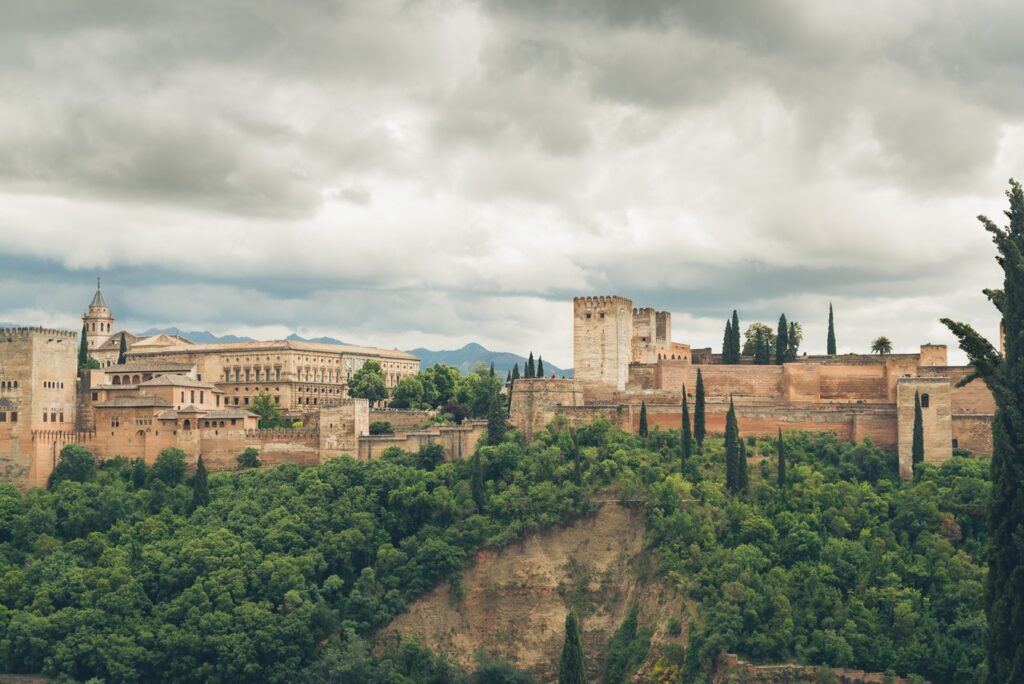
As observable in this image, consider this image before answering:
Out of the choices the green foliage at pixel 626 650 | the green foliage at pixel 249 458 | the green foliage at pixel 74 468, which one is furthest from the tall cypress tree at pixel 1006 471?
the green foliage at pixel 74 468

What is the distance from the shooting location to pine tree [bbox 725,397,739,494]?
60438 mm

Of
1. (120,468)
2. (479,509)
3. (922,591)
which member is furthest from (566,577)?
(120,468)

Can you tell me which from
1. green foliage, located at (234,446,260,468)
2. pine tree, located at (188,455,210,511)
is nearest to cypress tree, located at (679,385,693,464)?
green foliage, located at (234,446,260,468)

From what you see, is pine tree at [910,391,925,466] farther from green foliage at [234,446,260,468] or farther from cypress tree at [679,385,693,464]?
green foliage at [234,446,260,468]

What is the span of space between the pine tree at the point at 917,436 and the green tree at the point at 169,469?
1345 inches

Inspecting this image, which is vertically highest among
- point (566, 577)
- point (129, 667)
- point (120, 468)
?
point (120, 468)

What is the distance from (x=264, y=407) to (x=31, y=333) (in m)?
15.3

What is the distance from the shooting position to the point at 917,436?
6122 centimetres

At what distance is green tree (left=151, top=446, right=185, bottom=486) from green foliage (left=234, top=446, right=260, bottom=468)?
2.79 meters

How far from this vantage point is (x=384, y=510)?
6319 centimetres

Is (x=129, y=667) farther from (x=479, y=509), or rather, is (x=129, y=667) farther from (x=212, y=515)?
(x=479, y=509)

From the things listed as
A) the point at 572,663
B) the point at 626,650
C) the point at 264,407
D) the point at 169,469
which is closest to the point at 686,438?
the point at 626,650

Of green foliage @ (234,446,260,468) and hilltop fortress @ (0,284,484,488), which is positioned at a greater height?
hilltop fortress @ (0,284,484,488)

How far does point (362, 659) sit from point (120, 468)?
19.1 meters
